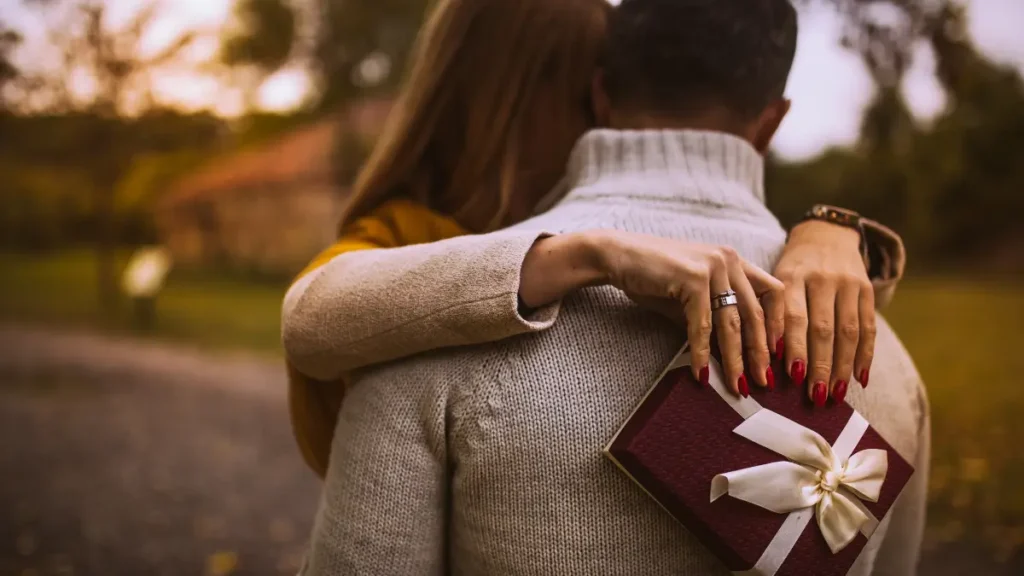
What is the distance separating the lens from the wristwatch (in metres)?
0.80

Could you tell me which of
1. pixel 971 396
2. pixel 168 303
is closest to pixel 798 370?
pixel 971 396

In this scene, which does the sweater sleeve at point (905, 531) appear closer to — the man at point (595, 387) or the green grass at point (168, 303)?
the man at point (595, 387)

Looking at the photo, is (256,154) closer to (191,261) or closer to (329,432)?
(191,261)

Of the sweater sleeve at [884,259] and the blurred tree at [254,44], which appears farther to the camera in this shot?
the blurred tree at [254,44]

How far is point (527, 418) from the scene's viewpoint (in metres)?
0.63

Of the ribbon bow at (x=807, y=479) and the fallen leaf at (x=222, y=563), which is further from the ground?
the ribbon bow at (x=807, y=479)

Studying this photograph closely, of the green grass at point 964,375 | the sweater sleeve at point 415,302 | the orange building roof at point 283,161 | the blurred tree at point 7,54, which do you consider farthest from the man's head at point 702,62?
the orange building roof at point 283,161

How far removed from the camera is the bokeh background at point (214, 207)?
210cm

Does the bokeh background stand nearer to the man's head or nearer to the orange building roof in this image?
the orange building roof

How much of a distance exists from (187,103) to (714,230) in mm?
2674

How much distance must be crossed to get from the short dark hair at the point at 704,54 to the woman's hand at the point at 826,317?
0.18m

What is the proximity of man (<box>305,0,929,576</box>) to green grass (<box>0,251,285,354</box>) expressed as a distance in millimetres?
2257

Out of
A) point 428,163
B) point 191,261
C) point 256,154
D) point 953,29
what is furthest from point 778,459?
point 191,261

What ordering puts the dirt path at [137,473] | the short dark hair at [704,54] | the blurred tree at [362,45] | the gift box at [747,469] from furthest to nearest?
the blurred tree at [362,45] < the dirt path at [137,473] < the short dark hair at [704,54] < the gift box at [747,469]
